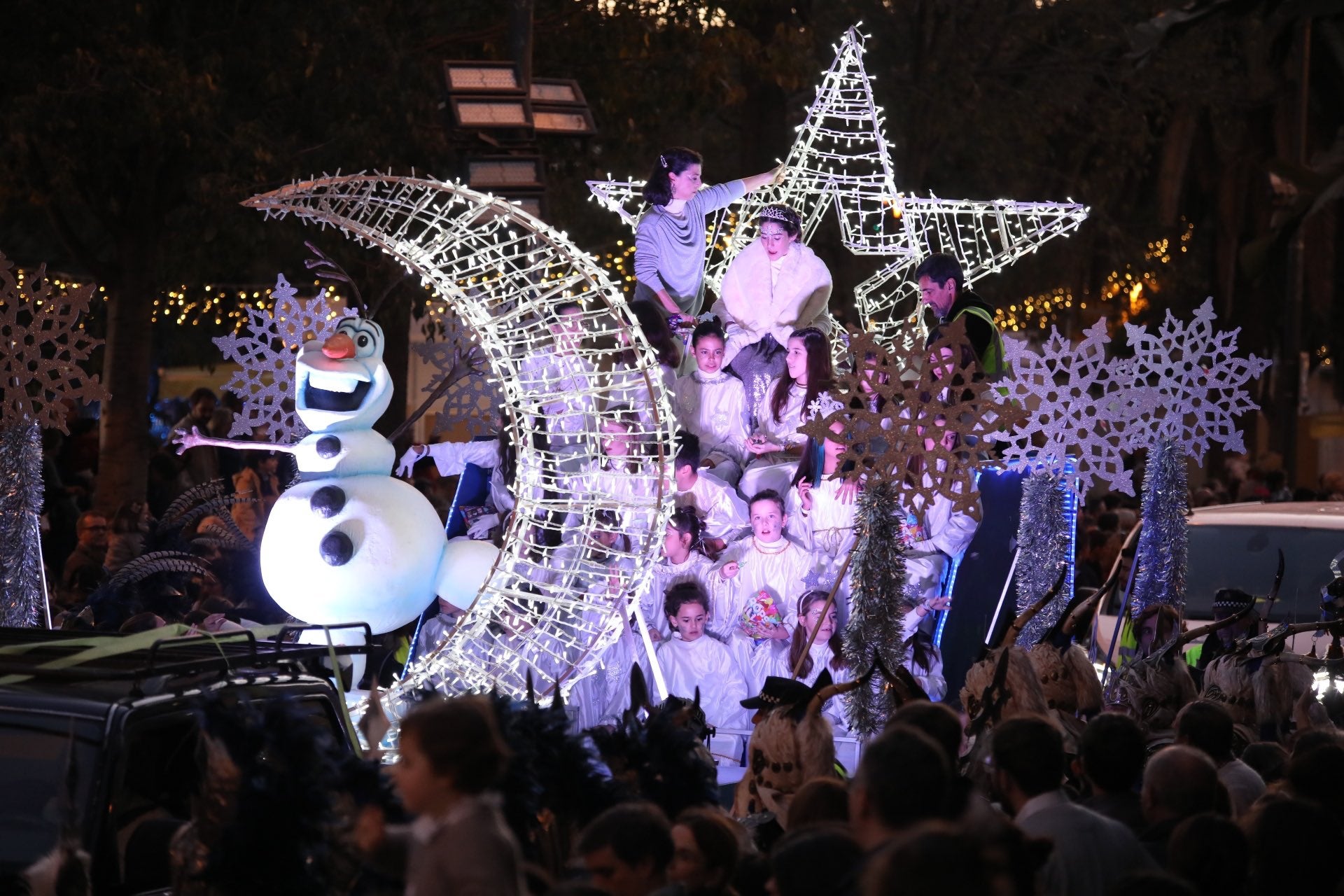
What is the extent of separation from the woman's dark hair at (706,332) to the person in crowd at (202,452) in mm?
4186

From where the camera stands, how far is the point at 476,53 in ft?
54.0

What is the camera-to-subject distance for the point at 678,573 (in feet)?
31.9

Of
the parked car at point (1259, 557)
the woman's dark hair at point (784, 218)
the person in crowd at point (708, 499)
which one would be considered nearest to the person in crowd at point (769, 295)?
the woman's dark hair at point (784, 218)

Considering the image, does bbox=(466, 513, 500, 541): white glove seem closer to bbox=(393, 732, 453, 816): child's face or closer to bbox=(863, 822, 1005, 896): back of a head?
bbox=(393, 732, 453, 816): child's face

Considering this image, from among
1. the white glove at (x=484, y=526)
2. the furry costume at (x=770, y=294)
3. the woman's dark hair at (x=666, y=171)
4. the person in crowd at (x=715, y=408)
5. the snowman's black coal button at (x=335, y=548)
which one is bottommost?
the snowman's black coal button at (x=335, y=548)

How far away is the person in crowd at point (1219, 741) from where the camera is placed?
5.36 metres

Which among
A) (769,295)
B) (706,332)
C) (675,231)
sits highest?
(675,231)

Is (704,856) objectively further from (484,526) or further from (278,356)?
(278,356)

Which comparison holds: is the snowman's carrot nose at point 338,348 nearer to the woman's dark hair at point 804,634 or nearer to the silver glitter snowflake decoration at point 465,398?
the silver glitter snowflake decoration at point 465,398

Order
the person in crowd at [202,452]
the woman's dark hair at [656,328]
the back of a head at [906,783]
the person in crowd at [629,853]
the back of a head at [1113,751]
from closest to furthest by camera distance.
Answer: the back of a head at [906,783]
the person in crowd at [629,853]
the back of a head at [1113,751]
the woman's dark hair at [656,328]
the person in crowd at [202,452]

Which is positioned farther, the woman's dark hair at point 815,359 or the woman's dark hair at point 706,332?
the woman's dark hair at point 706,332

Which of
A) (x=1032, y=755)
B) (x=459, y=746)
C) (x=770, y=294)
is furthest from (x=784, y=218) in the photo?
(x=459, y=746)

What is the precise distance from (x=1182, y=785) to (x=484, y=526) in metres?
5.28

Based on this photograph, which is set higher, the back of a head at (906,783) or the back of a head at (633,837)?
the back of a head at (906,783)
